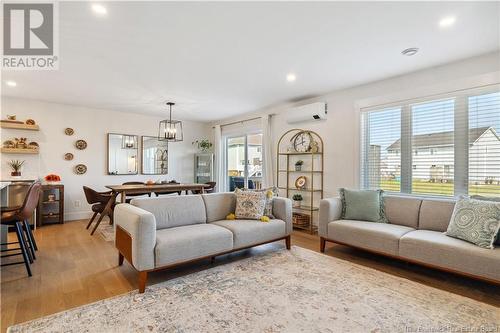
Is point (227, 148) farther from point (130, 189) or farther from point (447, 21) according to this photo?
point (447, 21)

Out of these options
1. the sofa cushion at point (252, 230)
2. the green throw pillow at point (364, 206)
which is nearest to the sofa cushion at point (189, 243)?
the sofa cushion at point (252, 230)

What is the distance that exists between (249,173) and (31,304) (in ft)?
15.1

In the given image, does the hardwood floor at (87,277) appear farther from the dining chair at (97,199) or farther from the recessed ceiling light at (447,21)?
the recessed ceiling light at (447,21)

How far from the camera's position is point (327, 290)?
7.63ft

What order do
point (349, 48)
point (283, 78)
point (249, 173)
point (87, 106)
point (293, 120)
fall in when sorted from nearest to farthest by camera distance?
point (349, 48) < point (283, 78) < point (293, 120) < point (87, 106) < point (249, 173)

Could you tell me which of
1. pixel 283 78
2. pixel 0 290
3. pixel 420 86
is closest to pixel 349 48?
pixel 283 78

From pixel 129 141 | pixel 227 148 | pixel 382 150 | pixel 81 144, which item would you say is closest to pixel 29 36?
pixel 81 144

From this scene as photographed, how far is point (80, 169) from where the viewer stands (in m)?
5.37

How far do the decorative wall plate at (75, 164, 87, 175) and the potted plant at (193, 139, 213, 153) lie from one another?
268 cm

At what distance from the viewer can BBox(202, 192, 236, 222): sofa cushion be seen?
3379 mm

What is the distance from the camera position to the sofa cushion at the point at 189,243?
239cm

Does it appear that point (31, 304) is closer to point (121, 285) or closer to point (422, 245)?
point (121, 285)

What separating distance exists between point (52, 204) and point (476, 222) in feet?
21.6

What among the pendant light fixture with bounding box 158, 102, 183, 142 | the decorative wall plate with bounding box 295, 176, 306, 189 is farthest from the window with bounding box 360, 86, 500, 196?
the pendant light fixture with bounding box 158, 102, 183, 142
